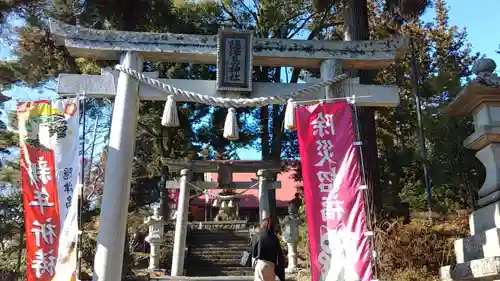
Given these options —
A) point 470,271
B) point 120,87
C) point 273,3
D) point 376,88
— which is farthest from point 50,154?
point 273,3

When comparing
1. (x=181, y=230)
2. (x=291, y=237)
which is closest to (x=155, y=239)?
(x=181, y=230)

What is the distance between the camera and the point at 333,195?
5.61 metres

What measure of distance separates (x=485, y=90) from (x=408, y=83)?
42.6 feet

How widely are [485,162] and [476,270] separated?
145 centimetres

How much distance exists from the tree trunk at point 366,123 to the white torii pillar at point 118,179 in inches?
166

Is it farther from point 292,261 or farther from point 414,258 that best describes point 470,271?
point 292,261

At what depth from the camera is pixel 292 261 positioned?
13.3 meters

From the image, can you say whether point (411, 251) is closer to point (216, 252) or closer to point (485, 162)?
point (485, 162)

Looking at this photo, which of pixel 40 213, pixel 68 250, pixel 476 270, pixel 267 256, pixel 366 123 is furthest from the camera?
pixel 366 123

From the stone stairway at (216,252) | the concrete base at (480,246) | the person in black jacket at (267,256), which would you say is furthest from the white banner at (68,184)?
the stone stairway at (216,252)

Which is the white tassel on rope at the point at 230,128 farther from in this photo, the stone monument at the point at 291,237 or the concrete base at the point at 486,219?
the stone monument at the point at 291,237

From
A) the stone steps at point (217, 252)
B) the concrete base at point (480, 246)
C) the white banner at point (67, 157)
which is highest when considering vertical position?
the white banner at point (67, 157)

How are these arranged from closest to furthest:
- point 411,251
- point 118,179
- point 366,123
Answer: point 118,179 → point 411,251 → point 366,123

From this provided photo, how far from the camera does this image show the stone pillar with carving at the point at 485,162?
16.4 feet
